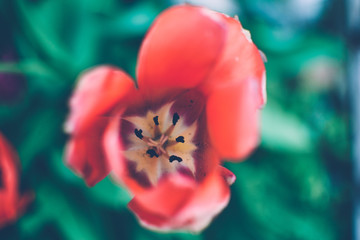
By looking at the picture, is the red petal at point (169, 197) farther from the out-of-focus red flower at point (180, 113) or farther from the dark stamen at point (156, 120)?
the dark stamen at point (156, 120)

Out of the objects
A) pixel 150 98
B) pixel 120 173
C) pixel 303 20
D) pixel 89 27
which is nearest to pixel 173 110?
pixel 150 98

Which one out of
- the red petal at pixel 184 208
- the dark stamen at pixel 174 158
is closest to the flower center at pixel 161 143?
the dark stamen at pixel 174 158

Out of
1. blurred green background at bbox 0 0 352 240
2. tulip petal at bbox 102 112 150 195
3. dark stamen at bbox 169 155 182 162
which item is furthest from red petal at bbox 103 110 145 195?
blurred green background at bbox 0 0 352 240

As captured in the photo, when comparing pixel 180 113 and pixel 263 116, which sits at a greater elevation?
pixel 180 113

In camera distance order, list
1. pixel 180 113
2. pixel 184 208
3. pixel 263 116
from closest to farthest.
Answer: pixel 184 208
pixel 180 113
pixel 263 116

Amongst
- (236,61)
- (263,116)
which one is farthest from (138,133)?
(263,116)

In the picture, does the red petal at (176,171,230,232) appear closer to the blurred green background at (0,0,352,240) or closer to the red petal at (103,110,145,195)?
the red petal at (103,110,145,195)

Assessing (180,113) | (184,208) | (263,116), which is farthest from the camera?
(263,116)

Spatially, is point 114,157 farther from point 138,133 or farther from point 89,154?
point 138,133
